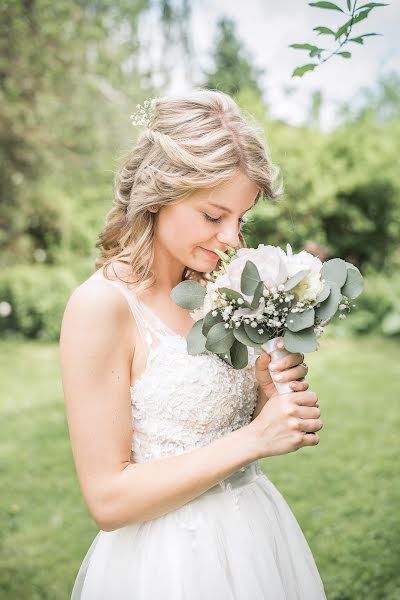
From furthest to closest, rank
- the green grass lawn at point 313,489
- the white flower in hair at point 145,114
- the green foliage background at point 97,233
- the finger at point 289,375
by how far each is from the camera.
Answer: the green foliage background at point 97,233
the green grass lawn at point 313,489
the white flower in hair at point 145,114
the finger at point 289,375

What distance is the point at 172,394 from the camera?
2029 mm

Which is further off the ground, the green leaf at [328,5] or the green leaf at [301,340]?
the green leaf at [328,5]

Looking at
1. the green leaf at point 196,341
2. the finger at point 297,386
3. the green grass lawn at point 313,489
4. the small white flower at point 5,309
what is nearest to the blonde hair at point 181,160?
the green leaf at point 196,341

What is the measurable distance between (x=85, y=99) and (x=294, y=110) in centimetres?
510

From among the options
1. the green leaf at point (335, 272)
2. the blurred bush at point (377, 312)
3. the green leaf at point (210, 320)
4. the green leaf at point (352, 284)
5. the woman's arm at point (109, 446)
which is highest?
the green leaf at point (335, 272)

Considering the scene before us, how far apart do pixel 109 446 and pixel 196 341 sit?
0.40m

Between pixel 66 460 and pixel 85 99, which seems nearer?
pixel 66 460

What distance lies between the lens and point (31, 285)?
11.8 metres

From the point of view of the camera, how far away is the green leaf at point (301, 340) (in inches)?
69.6

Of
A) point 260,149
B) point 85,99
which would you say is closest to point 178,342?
point 260,149

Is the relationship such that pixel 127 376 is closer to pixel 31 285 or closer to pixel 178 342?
pixel 178 342

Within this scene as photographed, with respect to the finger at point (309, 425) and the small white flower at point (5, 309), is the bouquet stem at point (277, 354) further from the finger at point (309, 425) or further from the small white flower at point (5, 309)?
the small white flower at point (5, 309)

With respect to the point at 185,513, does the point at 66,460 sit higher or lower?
lower

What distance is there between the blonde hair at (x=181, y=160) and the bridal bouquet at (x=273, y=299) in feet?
1.04
